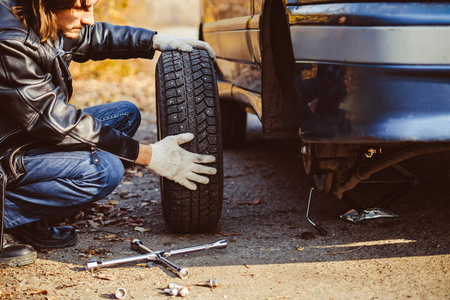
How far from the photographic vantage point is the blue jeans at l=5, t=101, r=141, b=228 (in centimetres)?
240

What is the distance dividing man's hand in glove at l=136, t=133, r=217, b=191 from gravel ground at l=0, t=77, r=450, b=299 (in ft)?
1.13

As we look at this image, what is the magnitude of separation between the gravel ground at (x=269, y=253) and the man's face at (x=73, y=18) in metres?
1.04

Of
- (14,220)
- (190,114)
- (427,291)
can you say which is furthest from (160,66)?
(427,291)

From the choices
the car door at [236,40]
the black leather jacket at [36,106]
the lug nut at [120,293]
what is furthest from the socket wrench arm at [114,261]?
the car door at [236,40]

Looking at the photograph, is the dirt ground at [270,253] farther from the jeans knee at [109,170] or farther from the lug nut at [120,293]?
the jeans knee at [109,170]

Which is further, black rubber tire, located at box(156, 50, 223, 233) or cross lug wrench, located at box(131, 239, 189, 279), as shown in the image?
black rubber tire, located at box(156, 50, 223, 233)

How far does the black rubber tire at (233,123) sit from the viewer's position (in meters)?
4.46

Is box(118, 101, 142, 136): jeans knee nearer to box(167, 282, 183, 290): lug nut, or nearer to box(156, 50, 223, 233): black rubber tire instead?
box(156, 50, 223, 233): black rubber tire

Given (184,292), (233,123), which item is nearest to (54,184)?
(184,292)

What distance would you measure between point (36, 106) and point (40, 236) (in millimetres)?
731

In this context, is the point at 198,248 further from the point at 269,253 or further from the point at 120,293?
the point at 120,293

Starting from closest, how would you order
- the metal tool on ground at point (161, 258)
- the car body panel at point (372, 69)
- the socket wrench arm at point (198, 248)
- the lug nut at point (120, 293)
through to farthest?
the car body panel at point (372, 69) < the lug nut at point (120, 293) < the metal tool on ground at point (161, 258) < the socket wrench arm at point (198, 248)

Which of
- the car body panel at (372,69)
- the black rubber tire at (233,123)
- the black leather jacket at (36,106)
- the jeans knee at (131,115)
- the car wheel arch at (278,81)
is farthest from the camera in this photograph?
the black rubber tire at (233,123)

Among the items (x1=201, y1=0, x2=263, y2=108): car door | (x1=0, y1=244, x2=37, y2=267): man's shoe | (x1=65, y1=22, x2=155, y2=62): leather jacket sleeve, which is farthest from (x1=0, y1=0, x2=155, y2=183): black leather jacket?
(x1=201, y1=0, x2=263, y2=108): car door
